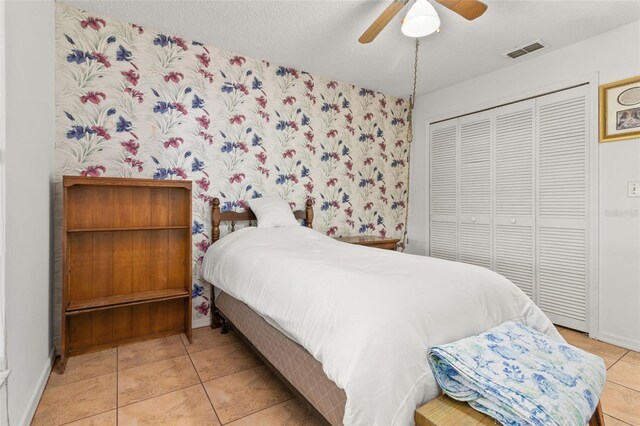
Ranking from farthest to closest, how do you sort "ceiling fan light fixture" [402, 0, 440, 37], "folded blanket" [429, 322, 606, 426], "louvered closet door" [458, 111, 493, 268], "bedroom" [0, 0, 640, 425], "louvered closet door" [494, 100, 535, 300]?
"louvered closet door" [458, 111, 493, 268], "louvered closet door" [494, 100, 535, 300], "ceiling fan light fixture" [402, 0, 440, 37], "bedroom" [0, 0, 640, 425], "folded blanket" [429, 322, 606, 426]

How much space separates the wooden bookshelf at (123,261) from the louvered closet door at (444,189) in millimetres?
2802

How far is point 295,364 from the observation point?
4.85 ft

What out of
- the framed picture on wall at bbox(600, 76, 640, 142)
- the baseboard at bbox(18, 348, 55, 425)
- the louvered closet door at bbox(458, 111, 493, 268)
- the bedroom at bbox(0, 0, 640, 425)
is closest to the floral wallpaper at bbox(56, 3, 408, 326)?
the bedroom at bbox(0, 0, 640, 425)

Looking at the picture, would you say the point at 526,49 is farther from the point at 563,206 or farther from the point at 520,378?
the point at 520,378

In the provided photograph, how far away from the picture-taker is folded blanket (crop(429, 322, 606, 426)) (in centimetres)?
100

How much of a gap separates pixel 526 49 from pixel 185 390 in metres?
3.64

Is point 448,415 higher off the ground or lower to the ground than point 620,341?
higher

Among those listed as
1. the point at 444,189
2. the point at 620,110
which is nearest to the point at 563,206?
the point at 620,110

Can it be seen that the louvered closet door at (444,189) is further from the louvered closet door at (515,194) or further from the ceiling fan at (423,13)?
the ceiling fan at (423,13)

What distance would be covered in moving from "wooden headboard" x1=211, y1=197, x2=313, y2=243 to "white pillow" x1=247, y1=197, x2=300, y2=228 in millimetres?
129

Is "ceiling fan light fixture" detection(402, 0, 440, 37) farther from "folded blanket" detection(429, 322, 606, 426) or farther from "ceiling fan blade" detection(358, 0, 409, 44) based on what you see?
"folded blanket" detection(429, 322, 606, 426)

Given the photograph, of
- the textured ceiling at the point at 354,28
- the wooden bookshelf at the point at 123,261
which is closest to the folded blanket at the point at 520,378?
the wooden bookshelf at the point at 123,261

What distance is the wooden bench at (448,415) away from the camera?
1022 mm

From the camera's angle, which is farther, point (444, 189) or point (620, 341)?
point (444, 189)
